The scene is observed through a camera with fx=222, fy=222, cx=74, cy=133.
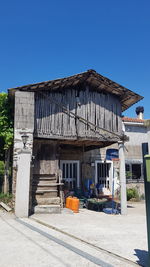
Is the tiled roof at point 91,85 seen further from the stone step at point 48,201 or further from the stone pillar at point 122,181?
the stone step at point 48,201

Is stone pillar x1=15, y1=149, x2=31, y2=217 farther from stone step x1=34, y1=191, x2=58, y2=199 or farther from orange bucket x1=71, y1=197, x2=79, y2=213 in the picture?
orange bucket x1=71, y1=197, x2=79, y2=213

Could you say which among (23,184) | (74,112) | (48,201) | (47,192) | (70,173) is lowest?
(48,201)

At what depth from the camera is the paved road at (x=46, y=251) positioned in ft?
12.3

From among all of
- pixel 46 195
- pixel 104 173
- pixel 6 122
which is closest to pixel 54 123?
pixel 6 122

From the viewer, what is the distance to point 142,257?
13.6 feet

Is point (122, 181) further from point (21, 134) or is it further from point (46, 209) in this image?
point (21, 134)

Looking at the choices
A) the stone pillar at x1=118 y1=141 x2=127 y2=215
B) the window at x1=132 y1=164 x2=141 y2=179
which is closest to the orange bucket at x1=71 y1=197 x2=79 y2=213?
the stone pillar at x1=118 y1=141 x2=127 y2=215

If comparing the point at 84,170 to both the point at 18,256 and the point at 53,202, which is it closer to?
the point at 53,202

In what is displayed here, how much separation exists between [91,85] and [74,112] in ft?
6.11

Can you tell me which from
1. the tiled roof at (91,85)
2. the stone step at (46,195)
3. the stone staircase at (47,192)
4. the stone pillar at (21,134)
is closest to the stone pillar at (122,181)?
the tiled roof at (91,85)

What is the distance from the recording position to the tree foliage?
34.9 ft

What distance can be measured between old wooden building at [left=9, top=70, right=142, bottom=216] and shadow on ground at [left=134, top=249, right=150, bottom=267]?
200 inches

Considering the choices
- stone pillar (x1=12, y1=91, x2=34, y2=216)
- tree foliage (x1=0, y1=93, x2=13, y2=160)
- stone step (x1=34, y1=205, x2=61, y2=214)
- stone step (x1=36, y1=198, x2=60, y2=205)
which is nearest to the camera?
stone pillar (x1=12, y1=91, x2=34, y2=216)

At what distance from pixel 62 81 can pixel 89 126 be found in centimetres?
253
